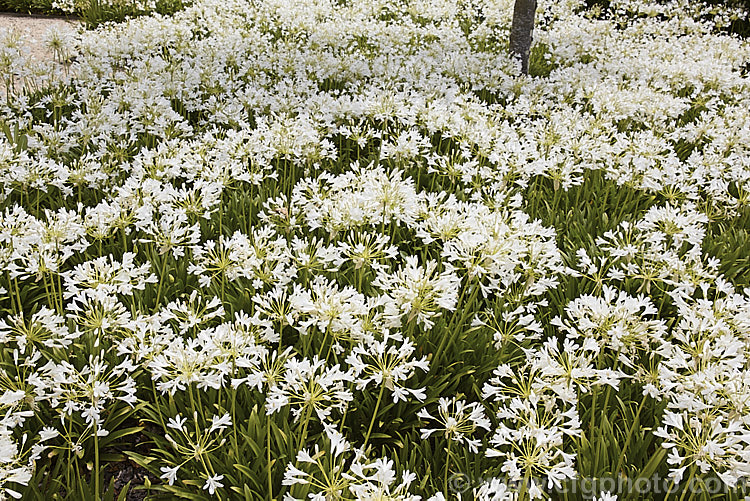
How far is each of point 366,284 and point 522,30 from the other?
265 inches

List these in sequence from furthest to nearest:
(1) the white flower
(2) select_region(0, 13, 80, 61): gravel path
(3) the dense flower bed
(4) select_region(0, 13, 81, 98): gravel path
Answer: (2) select_region(0, 13, 80, 61): gravel path < (4) select_region(0, 13, 81, 98): gravel path < (3) the dense flower bed < (1) the white flower

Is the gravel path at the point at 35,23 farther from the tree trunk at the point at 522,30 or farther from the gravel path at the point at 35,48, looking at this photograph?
the tree trunk at the point at 522,30

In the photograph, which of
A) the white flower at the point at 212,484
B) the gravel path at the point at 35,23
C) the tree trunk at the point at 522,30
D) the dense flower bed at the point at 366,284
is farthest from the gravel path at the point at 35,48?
the tree trunk at the point at 522,30

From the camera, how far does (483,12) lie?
13.2 metres

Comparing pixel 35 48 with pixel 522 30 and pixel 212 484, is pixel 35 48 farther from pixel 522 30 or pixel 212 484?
pixel 212 484

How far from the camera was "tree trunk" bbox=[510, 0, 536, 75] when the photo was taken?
9.04 meters

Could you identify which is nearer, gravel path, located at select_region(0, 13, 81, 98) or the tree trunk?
gravel path, located at select_region(0, 13, 81, 98)

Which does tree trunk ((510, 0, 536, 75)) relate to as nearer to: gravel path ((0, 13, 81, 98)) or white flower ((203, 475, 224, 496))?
gravel path ((0, 13, 81, 98))

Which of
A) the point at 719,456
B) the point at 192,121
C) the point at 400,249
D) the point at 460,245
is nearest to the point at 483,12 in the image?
the point at 192,121

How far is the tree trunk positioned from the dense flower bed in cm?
40

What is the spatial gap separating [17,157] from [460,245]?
3.71 meters

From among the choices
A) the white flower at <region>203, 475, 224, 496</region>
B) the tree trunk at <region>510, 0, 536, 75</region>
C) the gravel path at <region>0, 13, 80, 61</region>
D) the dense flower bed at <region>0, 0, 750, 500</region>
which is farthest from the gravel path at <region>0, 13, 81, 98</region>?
the tree trunk at <region>510, 0, 536, 75</region>

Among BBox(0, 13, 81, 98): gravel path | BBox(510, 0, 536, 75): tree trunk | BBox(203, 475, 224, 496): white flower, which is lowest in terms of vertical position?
BBox(203, 475, 224, 496): white flower

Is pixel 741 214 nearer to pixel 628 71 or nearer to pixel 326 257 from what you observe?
pixel 326 257
